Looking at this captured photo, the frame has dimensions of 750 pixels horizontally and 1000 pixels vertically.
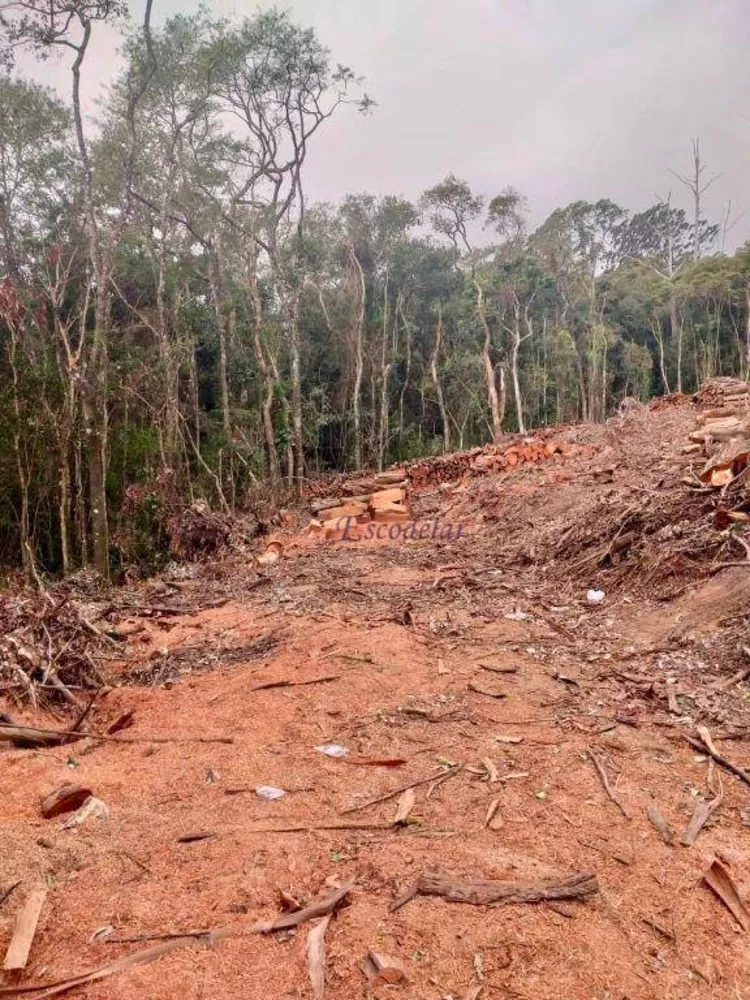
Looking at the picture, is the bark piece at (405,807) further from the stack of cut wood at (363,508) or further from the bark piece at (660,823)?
the stack of cut wood at (363,508)

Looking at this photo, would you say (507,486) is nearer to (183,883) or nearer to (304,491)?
(304,491)

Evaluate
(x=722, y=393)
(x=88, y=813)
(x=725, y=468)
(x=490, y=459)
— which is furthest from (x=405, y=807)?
(x=722, y=393)

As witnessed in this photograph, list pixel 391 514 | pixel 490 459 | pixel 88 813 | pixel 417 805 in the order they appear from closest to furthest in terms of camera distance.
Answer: pixel 88 813
pixel 417 805
pixel 391 514
pixel 490 459

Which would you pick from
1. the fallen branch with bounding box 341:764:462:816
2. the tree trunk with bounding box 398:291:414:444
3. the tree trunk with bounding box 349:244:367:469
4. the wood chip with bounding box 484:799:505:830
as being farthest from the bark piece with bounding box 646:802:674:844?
the tree trunk with bounding box 398:291:414:444

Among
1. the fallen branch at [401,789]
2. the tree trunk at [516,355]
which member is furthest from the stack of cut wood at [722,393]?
the fallen branch at [401,789]

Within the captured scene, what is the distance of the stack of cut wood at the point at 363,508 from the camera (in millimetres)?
11273

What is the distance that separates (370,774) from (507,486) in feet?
28.0

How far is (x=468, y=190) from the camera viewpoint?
2205cm

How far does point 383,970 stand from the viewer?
1594 millimetres

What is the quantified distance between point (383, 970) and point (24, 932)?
3.23 feet

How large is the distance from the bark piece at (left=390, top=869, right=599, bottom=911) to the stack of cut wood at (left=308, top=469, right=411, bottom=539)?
29.3ft

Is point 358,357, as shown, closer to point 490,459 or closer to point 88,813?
point 490,459

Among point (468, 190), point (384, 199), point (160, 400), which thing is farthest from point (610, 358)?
point (160, 400)

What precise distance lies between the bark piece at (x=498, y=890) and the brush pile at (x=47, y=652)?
2.64m
